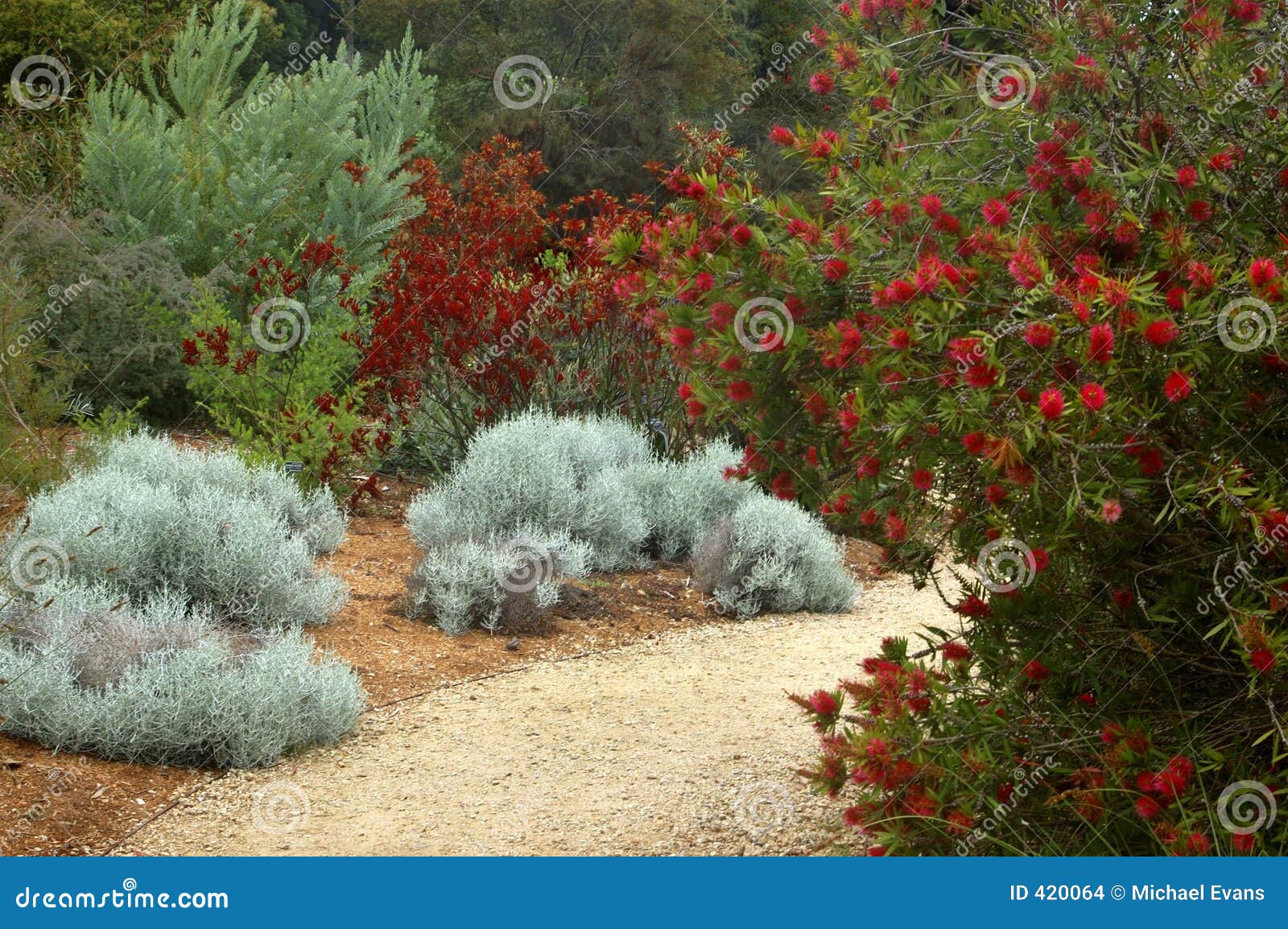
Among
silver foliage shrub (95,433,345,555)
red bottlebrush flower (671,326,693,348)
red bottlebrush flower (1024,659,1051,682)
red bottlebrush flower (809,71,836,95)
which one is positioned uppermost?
red bottlebrush flower (809,71,836,95)

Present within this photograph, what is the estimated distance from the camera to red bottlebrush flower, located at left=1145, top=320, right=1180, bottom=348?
217 cm

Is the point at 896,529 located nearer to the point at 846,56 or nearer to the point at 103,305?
the point at 846,56

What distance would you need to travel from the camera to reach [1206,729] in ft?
8.40

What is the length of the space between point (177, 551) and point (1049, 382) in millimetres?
3742

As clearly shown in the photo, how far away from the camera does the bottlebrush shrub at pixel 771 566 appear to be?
584 cm

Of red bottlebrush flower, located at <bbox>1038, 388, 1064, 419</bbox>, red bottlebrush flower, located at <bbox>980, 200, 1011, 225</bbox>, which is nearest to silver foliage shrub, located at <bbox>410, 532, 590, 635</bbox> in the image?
A: red bottlebrush flower, located at <bbox>980, 200, 1011, 225</bbox>

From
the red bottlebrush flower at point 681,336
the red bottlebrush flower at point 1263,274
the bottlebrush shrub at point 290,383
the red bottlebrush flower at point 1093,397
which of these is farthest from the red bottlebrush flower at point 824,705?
the bottlebrush shrub at point 290,383

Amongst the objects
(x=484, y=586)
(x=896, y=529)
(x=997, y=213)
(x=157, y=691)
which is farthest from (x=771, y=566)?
(x=997, y=213)

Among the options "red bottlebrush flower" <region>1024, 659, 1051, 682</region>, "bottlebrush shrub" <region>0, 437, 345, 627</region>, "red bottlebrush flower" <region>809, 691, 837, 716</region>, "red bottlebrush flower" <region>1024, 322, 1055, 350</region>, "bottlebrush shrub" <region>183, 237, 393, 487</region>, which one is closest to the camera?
"red bottlebrush flower" <region>1024, 322, 1055, 350</region>

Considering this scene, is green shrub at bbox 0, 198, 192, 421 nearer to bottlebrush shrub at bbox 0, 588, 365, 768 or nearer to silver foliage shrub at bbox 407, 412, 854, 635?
silver foliage shrub at bbox 407, 412, 854, 635

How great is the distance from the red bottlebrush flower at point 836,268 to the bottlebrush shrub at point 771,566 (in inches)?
123

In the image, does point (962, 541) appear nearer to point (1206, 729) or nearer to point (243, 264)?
point (1206, 729)

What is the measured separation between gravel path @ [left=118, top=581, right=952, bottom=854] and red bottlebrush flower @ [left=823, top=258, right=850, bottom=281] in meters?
1.50

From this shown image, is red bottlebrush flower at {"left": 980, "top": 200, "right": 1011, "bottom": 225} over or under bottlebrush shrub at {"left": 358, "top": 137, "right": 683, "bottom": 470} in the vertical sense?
over
